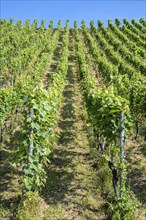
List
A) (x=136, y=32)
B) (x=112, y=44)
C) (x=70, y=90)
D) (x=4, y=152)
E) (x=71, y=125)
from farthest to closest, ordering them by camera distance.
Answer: (x=136, y=32) < (x=112, y=44) < (x=70, y=90) < (x=71, y=125) < (x=4, y=152)

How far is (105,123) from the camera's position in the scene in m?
11.0

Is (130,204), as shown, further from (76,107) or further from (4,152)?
(76,107)

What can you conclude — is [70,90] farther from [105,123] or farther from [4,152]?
[105,123]

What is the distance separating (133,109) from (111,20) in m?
53.9

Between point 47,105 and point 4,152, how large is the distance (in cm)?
501

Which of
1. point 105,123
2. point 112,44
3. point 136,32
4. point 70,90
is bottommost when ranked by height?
point 105,123

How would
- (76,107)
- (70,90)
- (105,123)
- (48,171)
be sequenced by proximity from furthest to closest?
(70,90), (76,107), (48,171), (105,123)

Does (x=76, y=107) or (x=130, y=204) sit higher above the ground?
(x=76, y=107)

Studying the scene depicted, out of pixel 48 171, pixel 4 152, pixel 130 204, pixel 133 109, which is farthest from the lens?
pixel 133 109

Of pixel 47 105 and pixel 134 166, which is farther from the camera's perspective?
pixel 134 166

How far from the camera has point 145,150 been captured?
15.5 m

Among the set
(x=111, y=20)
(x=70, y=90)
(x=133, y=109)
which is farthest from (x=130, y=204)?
(x=111, y=20)

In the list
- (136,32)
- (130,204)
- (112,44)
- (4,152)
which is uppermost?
(136,32)

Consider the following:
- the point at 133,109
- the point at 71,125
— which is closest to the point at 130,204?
the point at 133,109
